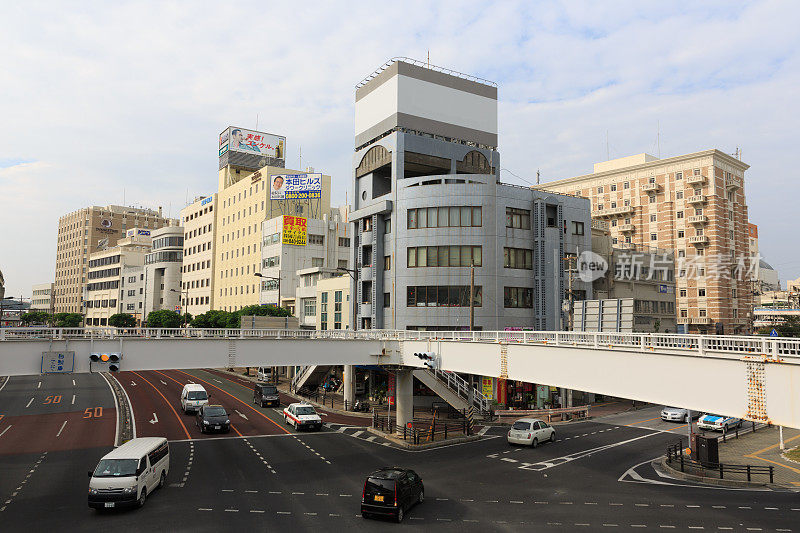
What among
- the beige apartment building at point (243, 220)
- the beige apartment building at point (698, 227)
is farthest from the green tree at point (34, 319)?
the beige apartment building at point (698, 227)

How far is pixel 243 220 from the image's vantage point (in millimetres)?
120375

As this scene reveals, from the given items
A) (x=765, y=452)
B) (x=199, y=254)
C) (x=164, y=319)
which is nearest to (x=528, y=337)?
(x=765, y=452)

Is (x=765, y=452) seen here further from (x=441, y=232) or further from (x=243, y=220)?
(x=243, y=220)

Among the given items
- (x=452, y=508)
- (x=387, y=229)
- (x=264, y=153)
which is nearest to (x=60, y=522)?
(x=452, y=508)

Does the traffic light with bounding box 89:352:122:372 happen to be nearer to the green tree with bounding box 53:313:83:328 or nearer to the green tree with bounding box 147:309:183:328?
the green tree with bounding box 147:309:183:328

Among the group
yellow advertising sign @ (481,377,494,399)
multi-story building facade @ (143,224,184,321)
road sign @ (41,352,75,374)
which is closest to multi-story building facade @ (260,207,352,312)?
yellow advertising sign @ (481,377,494,399)

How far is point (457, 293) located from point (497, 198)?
11.1m

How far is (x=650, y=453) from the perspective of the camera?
128ft

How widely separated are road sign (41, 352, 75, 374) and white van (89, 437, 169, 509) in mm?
8761

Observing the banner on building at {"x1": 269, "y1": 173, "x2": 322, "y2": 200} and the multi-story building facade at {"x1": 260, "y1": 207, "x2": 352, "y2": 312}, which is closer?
the multi-story building facade at {"x1": 260, "y1": 207, "x2": 352, "y2": 312}

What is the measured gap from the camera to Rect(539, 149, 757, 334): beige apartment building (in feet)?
309

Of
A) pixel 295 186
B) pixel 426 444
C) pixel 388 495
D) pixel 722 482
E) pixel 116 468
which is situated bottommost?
pixel 426 444

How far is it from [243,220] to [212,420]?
82.5 m

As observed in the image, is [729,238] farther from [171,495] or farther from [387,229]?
[171,495]
